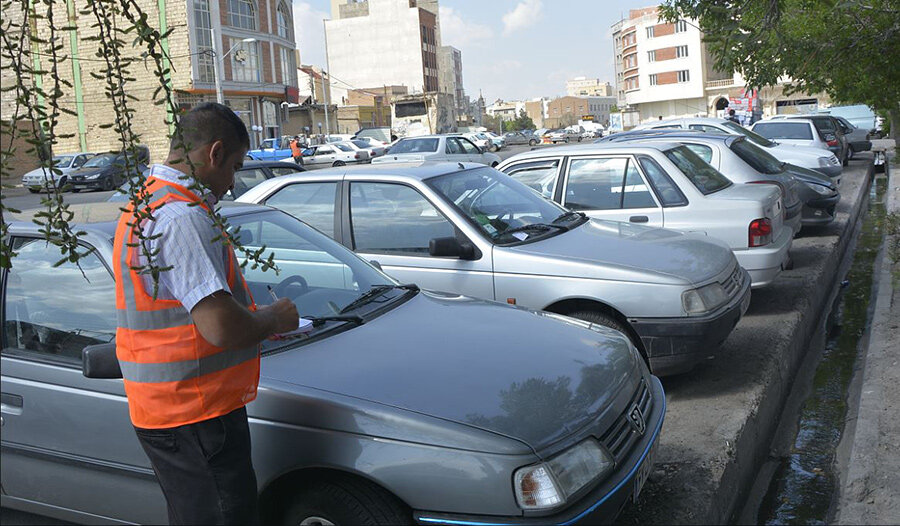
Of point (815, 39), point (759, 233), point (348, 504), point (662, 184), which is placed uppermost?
point (815, 39)

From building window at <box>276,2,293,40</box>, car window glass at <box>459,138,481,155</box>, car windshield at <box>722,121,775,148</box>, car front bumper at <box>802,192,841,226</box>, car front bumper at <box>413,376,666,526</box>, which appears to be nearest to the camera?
car front bumper at <box>413,376,666,526</box>

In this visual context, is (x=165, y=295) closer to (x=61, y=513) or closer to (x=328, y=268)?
(x=61, y=513)

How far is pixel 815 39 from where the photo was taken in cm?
724

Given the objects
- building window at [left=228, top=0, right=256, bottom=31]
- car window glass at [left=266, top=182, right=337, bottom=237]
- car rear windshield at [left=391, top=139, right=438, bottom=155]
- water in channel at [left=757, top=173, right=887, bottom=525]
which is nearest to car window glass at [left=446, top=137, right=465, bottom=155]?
car rear windshield at [left=391, top=139, right=438, bottom=155]

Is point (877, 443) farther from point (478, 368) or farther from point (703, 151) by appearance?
point (703, 151)

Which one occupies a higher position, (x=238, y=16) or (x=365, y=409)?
(x=238, y=16)

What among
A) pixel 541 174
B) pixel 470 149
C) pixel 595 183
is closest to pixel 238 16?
pixel 470 149

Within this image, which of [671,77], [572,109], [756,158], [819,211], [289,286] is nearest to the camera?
[289,286]

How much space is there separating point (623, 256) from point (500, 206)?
1.09 meters

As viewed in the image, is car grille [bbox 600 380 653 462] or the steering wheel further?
the steering wheel

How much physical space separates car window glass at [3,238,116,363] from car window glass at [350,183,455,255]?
2.71 metres

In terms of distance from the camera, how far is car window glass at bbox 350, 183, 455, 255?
6.23 m

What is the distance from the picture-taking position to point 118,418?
11.4 feet

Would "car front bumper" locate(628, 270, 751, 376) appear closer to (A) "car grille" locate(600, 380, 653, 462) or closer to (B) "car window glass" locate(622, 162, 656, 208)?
(A) "car grille" locate(600, 380, 653, 462)
